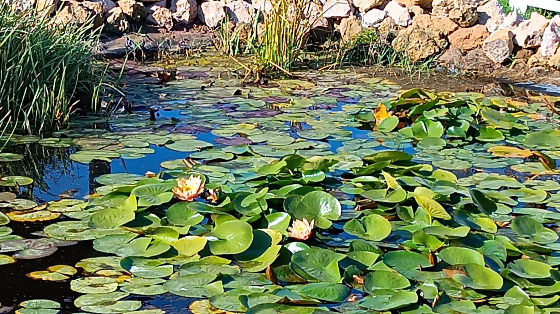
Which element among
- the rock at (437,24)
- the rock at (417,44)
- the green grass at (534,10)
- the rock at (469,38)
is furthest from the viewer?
the green grass at (534,10)

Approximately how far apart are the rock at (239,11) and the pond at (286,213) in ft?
9.26

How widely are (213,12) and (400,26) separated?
183cm

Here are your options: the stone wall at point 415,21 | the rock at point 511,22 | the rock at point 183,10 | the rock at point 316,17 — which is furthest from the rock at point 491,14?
the rock at point 183,10

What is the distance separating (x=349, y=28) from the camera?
22.6 ft

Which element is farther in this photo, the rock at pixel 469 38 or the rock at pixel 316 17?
the rock at pixel 316 17

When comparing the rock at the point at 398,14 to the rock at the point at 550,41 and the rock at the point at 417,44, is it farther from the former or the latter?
the rock at the point at 550,41

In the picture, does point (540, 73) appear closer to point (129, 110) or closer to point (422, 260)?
point (129, 110)

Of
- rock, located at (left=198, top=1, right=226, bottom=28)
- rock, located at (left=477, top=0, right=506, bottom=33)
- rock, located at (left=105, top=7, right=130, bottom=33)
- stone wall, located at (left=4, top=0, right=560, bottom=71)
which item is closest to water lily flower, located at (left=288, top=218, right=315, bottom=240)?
stone wall, located at (left=4, top=0, right=560, bottom=71)

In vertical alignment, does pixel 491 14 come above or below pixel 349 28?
above

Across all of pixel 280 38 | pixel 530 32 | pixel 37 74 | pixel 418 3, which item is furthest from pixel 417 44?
pixel 37 74

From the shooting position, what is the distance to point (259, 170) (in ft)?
10.8

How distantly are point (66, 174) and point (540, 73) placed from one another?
157 inches

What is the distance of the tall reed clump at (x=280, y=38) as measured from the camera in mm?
5855

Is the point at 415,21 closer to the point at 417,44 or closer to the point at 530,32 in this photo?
the point at 417,44
